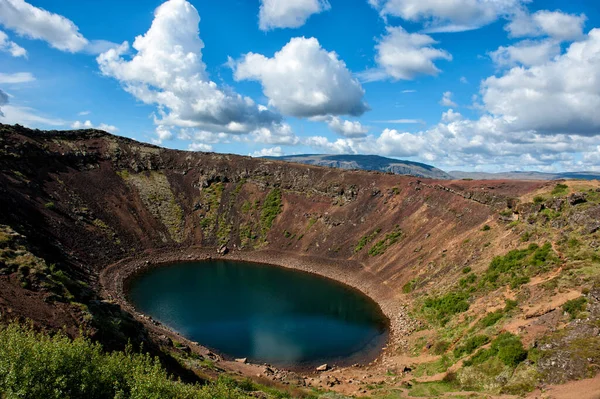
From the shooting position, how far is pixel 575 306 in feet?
108

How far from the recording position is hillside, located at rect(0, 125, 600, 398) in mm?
31516

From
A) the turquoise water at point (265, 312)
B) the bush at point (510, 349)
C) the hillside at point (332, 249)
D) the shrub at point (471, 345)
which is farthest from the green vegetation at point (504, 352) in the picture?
the turquoise water at point (265, 312)

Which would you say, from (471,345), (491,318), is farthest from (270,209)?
(471,345)

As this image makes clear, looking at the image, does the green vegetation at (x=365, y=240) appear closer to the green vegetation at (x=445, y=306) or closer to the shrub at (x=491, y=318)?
the green vegetation at (x=445, y=306)

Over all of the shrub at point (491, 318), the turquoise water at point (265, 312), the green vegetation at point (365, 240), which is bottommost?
the turquoise water at point (265, 312)

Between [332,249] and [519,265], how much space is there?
42.4m

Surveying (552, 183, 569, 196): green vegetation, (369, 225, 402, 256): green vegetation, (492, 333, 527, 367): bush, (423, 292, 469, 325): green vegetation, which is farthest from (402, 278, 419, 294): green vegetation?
(492, 333, 527, 367): bush

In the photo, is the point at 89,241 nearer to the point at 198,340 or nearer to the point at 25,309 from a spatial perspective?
the point at 198,340

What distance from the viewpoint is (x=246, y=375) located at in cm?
3878

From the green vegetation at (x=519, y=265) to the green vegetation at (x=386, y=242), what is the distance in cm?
2608

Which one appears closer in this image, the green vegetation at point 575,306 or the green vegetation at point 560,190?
the green vegetation at point 575,306

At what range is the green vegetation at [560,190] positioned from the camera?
57094 mm

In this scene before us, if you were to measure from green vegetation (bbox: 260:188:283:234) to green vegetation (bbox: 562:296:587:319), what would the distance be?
69.4 m

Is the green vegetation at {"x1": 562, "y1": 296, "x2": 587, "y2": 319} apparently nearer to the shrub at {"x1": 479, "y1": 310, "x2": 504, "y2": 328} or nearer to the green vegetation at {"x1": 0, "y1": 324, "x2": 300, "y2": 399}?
the shrub at {"x1": 479, "y1": 310, "x2": 504, "y2": 328}
